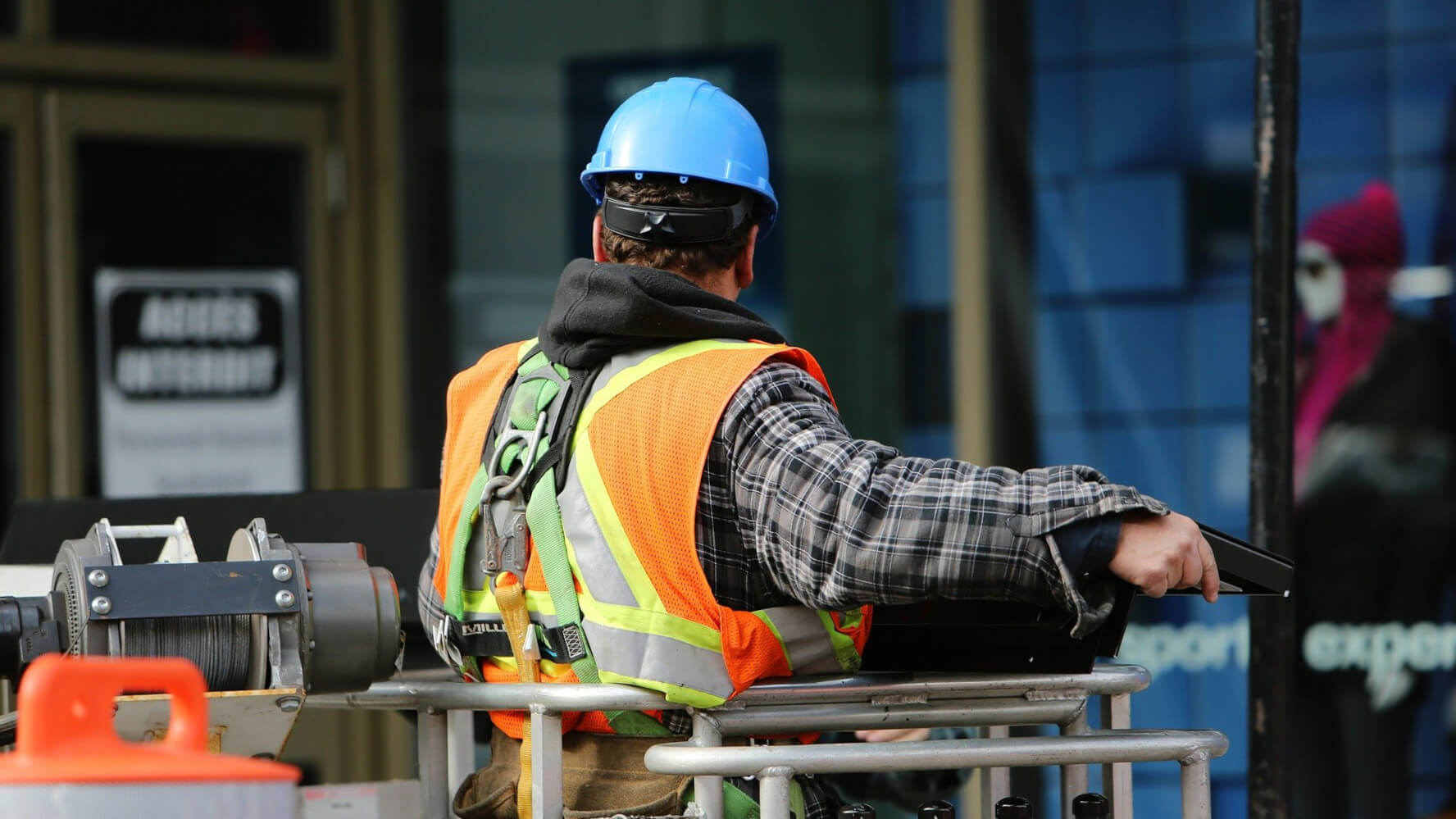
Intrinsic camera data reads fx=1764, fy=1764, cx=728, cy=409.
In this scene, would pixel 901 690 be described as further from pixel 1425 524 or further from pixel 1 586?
pixel 1425 524

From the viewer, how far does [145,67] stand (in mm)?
6062

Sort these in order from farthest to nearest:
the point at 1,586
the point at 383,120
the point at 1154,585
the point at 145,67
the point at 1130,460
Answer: the point at 383,120 < the point at 145,67 < the point at 1130,460 < the point at 1,586 < the point at 1154,585

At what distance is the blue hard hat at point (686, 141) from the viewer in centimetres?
269

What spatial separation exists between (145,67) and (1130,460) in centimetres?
357

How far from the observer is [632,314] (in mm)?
2525

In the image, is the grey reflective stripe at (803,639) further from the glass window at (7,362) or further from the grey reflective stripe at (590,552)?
the glass window at (7,362)

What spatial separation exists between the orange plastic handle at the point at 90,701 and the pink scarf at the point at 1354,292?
13.3 ft

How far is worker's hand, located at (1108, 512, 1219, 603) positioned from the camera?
2.26 meters

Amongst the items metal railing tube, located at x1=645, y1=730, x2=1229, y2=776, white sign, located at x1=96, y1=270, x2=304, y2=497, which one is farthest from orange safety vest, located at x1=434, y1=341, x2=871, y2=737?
white sign, located at x1=96, y1=270, x2=304, y2=497

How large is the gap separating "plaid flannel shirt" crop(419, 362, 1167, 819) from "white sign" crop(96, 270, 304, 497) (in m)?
4.15

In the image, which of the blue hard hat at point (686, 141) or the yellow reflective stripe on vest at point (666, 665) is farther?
the blue hard hat at point (686, 141)

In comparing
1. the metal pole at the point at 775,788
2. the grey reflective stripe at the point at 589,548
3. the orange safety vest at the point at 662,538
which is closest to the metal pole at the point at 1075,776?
the orange safety vest at the point at 662,538

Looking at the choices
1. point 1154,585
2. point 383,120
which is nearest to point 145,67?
point 383,120

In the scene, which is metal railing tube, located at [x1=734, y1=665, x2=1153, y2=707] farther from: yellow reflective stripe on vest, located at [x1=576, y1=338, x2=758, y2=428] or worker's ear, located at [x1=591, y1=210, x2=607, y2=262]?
worker's ear, located at [x1=591, y1=210, x2=607, y2=262]
